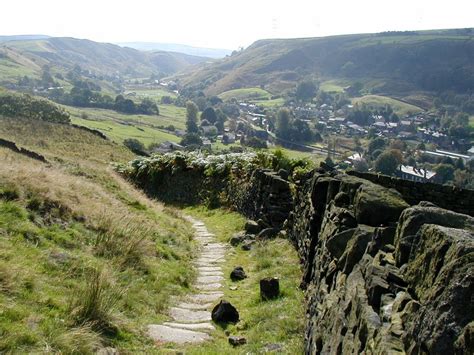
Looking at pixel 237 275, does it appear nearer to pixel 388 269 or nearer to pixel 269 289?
pixel 269 289

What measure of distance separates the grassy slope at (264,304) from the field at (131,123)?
2003 inches

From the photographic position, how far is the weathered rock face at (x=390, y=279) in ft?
9.29

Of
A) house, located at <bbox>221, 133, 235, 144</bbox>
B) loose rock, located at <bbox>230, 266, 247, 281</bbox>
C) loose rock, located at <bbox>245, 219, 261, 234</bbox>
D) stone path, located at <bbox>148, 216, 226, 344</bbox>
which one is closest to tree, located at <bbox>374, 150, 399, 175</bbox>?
loose rock, located at <bbox>245, 219, 261, 234</bbox>

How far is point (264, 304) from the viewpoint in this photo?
8172mm

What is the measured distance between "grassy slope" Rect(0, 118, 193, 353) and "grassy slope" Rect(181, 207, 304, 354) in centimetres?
106

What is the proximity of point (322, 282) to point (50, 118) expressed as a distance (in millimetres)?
51408

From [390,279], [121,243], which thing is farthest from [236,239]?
[390,279]

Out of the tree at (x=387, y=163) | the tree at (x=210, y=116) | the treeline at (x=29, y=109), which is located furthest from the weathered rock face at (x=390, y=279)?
the tree at (x=210, y=116)

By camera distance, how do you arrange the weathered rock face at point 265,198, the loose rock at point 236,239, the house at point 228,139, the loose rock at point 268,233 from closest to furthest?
the loose rock at point 268,233 < the loose rock at point 236,239 < the weathered rock face at point 265,198 < the house at point 228,139

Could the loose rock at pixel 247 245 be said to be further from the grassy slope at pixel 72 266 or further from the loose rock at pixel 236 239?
the grassy slope at pixel 72 266

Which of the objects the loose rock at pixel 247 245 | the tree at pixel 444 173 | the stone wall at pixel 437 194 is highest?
the stone wall at pixel 437 194

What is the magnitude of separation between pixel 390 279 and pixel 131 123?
4835 inches

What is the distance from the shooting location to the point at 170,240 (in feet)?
40.7

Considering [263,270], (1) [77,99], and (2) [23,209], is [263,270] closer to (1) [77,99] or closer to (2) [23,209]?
(2) [23,209]
